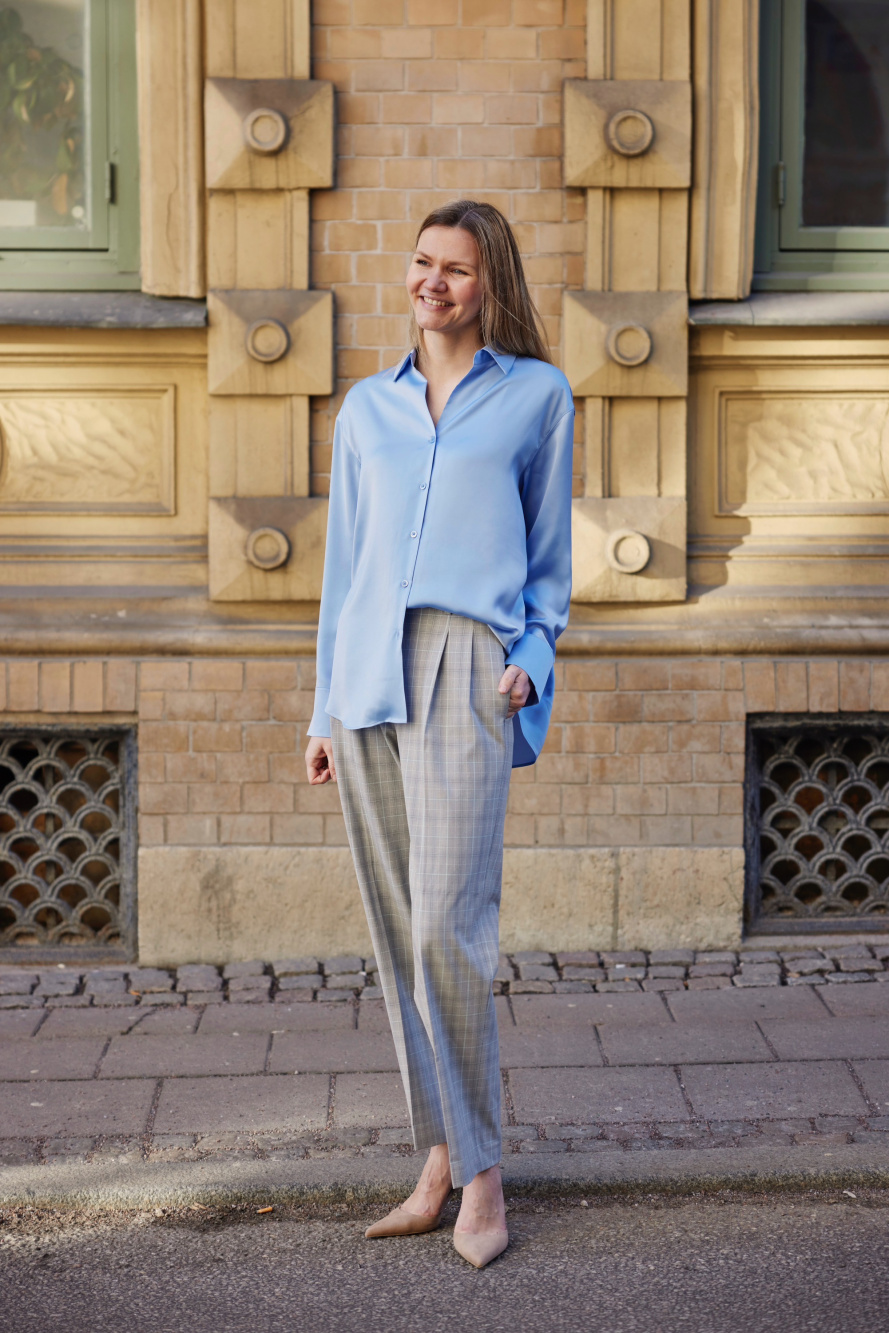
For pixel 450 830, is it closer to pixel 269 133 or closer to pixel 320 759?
pixel 320 759

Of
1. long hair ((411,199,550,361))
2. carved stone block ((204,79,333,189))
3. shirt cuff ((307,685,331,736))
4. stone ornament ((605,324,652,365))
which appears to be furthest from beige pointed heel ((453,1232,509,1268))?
carved stone block ((204,79,333,189))

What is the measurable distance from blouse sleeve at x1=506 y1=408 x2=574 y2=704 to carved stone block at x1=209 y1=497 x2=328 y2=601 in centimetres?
231

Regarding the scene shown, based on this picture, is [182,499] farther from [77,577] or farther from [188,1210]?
[188,1210]

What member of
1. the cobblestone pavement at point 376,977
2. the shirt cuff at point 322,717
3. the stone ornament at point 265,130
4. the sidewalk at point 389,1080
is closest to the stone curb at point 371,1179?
the sidewalk at point 389,1080

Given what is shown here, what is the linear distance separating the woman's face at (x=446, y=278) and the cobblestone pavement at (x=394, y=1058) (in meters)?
2.06

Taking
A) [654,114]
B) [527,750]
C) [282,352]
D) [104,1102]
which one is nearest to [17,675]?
[282,352]

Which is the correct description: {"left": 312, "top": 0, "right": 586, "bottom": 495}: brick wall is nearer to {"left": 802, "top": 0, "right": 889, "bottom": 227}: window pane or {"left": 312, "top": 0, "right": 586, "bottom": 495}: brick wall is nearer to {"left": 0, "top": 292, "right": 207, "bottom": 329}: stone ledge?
{"left": 0, "top": 292, "right": 207, "bottom": 329}: stone ledge

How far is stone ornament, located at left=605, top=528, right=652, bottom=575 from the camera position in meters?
5.29

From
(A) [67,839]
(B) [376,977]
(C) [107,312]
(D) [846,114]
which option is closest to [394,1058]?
(B) [376,977]

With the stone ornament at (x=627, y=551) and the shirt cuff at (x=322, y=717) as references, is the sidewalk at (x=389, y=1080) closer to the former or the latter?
the shirt cuff at (x=322, y=717)

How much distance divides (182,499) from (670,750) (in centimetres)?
212

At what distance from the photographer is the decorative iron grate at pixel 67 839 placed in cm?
541

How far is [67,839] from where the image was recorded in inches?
216

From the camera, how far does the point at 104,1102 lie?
391 centimetres
